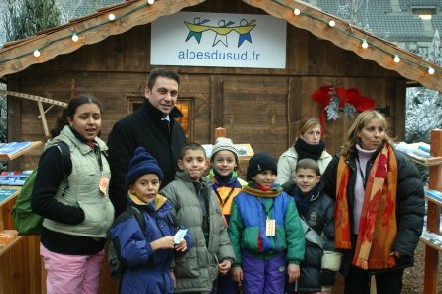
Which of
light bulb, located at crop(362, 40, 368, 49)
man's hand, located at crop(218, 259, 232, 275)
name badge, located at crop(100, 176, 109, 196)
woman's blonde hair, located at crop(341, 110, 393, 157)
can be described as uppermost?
light bulb, located at crop(362, 40, 368, 49)

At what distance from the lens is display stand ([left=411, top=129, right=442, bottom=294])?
4.89 m

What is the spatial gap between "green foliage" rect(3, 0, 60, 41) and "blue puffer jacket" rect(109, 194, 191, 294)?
1316 cm

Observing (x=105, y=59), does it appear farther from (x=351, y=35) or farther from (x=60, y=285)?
(x=60, y=285)

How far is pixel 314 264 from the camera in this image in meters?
4.44

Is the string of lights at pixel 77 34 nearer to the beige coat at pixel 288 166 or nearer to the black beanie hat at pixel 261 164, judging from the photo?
the beige coat at pixel 288 166

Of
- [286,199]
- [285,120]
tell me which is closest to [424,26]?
[285,120]

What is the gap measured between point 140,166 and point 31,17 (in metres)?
13.4

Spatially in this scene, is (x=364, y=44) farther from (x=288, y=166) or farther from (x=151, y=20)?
(x=288, y=166)

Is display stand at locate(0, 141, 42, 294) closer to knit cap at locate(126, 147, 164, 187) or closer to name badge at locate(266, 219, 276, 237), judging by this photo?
knit cap at locate(126, 147, 164, 187)

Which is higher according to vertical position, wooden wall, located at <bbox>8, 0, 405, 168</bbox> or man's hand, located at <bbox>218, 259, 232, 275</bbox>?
wooden wall, located at <bbox>8, 0, 405, 168</bbox>

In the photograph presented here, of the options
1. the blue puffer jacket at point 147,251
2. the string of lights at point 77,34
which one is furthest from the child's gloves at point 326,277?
the string of lights at point 77,34

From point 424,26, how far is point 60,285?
112 ft

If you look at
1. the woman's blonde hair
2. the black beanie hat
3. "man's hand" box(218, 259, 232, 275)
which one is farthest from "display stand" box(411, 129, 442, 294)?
"man's hand" box(218, 259, 232, 275)

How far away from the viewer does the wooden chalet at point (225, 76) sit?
800 centimetres
